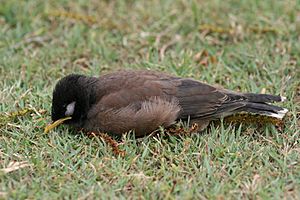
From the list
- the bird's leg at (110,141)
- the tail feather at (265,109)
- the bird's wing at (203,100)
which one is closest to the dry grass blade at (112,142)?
the bird's leg at (110,141)

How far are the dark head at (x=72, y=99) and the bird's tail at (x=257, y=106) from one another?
1.31m

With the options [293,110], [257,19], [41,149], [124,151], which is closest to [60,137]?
[41,149]

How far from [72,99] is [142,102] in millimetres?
651

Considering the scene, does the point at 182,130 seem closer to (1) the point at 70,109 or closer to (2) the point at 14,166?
(1) the point at 70,109

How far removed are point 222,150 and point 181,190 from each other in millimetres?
723

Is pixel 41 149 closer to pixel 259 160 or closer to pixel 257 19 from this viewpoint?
pixel 259 160

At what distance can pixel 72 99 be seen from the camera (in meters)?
5.70

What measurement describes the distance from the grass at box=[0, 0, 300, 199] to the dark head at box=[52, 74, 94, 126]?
19 cm

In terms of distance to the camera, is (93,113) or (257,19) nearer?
(93,113)

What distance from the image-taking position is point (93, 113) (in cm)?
573

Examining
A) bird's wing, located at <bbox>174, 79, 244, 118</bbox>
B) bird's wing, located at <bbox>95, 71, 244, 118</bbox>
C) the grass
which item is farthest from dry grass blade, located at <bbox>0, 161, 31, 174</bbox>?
bird's wing, located at <bbox>174, 79, 244, 118</bbox>

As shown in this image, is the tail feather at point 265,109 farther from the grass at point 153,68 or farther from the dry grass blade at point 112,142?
the dry grass blade at point 112,142

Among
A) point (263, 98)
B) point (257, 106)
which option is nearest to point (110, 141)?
point (257, 106)

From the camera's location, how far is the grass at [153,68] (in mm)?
4930
